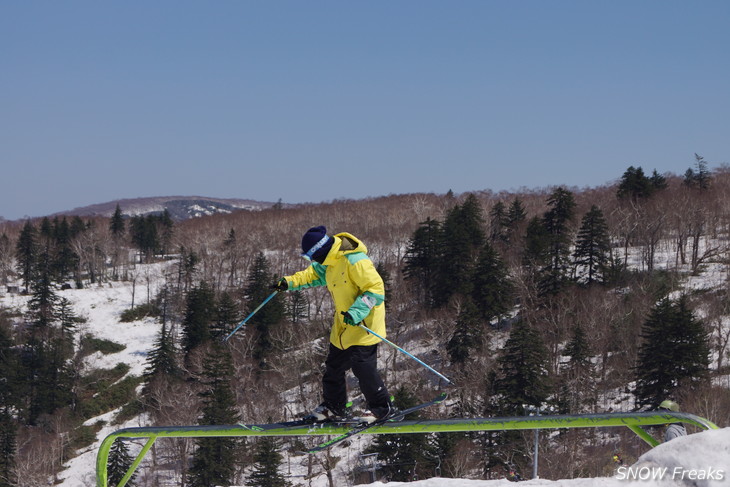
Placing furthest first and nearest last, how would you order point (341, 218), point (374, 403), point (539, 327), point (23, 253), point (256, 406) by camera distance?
point (341, 218) < point (23, 253) < point (539, 327) < point (256, 406) < point (374, 403)

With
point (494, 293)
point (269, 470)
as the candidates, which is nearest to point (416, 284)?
point (494, 293)

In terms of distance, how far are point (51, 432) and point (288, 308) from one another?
971 inches

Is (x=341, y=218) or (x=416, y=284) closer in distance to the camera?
(x=416, y=284)

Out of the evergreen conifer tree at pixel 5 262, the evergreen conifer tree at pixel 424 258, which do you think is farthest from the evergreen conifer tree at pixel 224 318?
the evergreen conifer tree at pixel 5 262

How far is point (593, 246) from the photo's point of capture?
65.6 meters

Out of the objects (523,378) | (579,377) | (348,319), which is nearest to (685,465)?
(348,319)

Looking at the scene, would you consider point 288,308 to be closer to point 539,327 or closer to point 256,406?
point 256,406

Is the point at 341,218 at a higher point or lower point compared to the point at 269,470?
higher

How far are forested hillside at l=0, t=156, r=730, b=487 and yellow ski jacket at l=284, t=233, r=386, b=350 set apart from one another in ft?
64.7

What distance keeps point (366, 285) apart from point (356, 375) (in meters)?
1.03

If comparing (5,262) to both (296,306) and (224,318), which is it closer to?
(224,318)

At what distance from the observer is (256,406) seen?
48875mm

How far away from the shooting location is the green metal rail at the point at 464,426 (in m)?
5.65

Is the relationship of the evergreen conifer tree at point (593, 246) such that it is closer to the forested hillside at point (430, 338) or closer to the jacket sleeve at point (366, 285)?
the forested hillside at point (430, 338)
